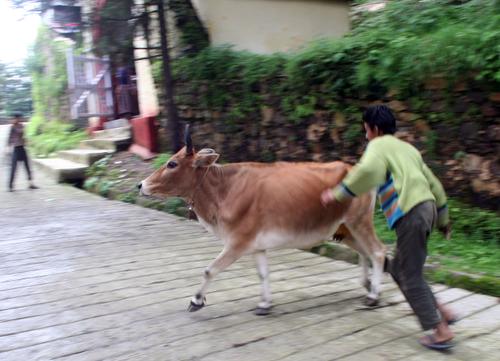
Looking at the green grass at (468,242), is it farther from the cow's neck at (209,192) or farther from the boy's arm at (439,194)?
the cow's neck at (209,192)

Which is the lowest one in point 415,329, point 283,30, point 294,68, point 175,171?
point 415,329

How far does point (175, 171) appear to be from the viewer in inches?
200

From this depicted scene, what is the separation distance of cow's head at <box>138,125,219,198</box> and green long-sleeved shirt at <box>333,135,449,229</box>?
1506 mm

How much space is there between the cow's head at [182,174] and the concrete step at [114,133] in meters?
9.41

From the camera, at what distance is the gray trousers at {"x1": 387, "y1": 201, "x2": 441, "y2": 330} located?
391cm

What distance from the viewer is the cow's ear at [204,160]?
5.04 metres

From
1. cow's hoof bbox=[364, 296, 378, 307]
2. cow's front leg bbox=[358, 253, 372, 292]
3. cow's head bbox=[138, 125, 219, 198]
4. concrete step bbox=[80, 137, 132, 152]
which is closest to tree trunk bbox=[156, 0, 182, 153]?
concrete step bbox=[80, 137, 132, 152]

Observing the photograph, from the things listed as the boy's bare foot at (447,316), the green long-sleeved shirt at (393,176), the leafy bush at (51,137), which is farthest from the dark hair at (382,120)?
the leafy bush at (51,137)

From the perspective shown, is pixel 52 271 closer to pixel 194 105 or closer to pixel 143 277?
pixel 143 277

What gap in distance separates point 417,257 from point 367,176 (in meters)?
0.68

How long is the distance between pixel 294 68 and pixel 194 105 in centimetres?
327

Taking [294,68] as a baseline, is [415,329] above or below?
below

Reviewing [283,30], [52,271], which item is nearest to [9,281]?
[52,271]

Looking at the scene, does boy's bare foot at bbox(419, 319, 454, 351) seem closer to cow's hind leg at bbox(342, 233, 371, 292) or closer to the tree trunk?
cow's hind leg at bbox(342, 233, 371, 292)
